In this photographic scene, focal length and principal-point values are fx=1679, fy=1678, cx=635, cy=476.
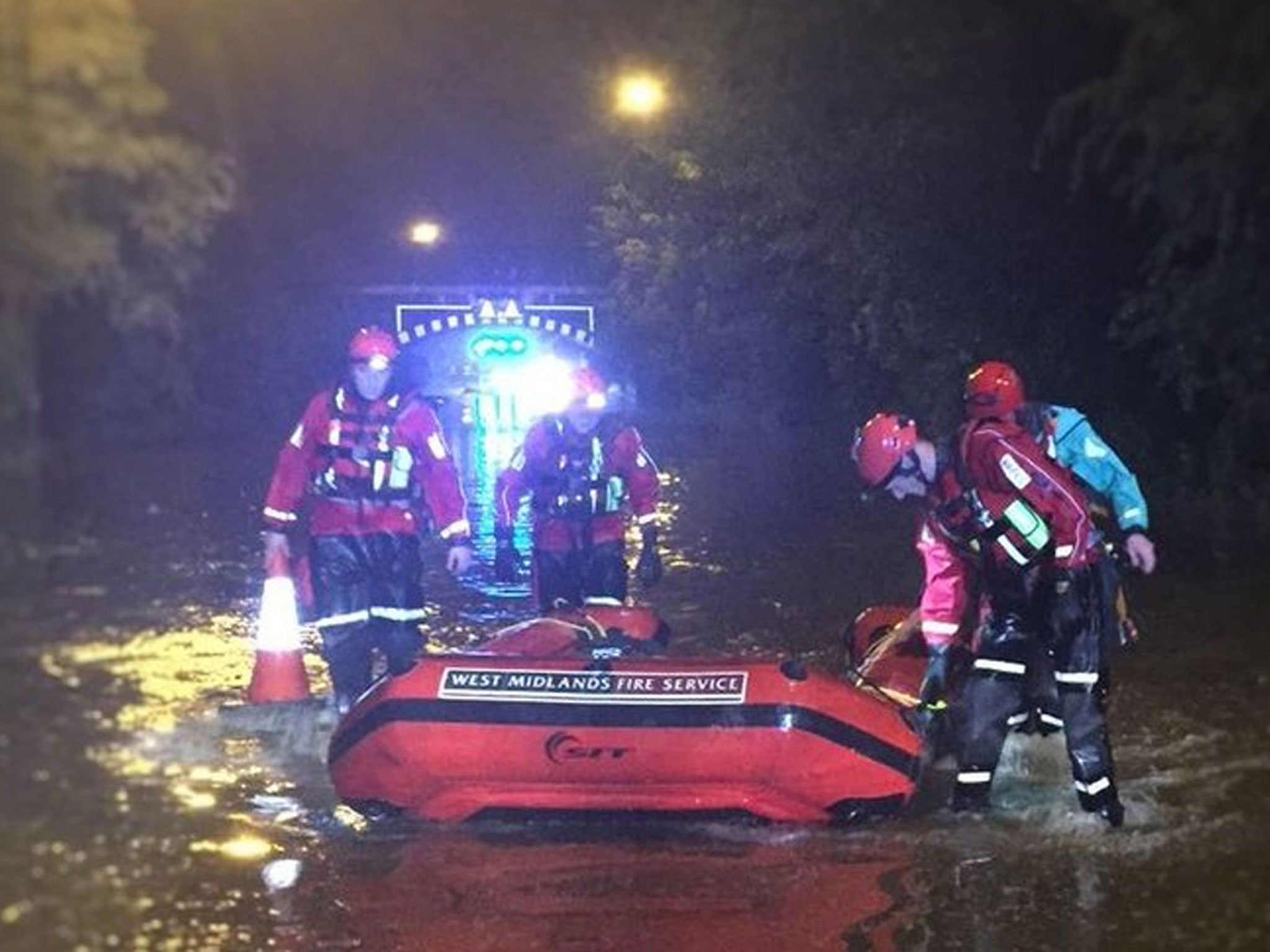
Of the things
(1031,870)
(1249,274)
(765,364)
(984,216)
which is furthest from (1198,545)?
(765,364)

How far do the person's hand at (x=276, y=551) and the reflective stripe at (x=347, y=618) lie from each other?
27 centimetres

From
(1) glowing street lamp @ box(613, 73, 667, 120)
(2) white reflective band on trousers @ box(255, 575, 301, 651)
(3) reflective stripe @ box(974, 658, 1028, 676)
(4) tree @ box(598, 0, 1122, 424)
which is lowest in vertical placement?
(3) reflective stripe @ box(974, 658, 1028, 676)

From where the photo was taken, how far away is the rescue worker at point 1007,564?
16.9 ft

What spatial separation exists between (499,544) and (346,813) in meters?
1.86

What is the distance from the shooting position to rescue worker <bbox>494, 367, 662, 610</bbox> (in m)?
6.90

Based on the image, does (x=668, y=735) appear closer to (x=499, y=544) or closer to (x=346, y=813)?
(x=346, y=813)

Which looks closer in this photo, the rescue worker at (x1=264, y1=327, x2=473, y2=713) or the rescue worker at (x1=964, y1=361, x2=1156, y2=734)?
the rescue worker at (x1=964, y1=361, x2=1156, y2=734)

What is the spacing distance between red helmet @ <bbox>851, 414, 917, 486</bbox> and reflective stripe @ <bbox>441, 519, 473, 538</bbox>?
1.53m

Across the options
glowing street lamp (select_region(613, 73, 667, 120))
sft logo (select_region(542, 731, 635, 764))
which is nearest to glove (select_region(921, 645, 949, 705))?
sft logo (select_region(542, 731, 635, 764))

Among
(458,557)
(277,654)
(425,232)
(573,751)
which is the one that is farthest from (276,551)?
(573,751)

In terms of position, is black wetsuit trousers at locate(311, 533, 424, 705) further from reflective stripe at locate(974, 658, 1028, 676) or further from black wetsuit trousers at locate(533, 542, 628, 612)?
reflective stripe at locate(974, 658, 1028, 676)

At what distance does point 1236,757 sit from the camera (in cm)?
609

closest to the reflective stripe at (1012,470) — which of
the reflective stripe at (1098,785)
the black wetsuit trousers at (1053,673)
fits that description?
the black wetsuit trousers at (1053,673)

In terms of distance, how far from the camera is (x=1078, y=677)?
525cm
